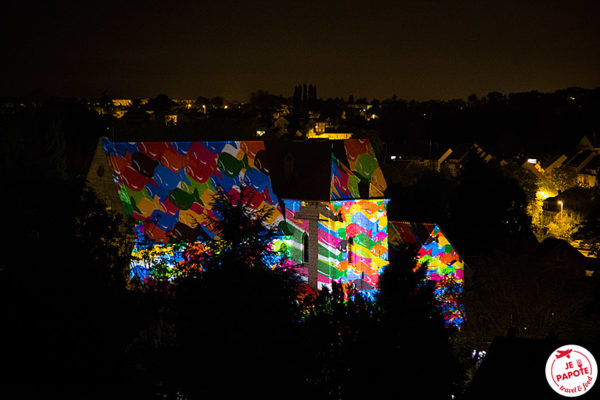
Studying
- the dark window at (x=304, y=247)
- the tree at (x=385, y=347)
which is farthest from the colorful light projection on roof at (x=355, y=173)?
the tree at (x=385, y=347)

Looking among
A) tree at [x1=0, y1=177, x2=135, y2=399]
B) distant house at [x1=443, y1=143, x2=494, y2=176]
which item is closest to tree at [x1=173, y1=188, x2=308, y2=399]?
tree at [x1=0, y1=177, x2=135, y2=399]

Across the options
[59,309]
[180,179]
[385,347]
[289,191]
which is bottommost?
[385,347]

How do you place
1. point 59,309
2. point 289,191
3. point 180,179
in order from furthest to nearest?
point 289,191, point 180,179, point 59,309

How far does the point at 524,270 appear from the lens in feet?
133

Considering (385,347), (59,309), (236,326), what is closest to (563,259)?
(385,347)

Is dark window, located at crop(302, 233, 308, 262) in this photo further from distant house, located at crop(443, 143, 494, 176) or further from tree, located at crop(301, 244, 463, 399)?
distant house, located at crop(443, 143, 494, 176)

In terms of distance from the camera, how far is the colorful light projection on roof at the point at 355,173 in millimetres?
37969

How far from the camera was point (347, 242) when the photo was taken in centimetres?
3825

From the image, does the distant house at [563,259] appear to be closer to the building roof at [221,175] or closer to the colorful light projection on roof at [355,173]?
the colorful light projection on roof at [355,173]

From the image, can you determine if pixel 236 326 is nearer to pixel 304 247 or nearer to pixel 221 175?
pixel 304 247

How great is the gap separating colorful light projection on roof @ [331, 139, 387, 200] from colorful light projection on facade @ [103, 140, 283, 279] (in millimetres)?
3440

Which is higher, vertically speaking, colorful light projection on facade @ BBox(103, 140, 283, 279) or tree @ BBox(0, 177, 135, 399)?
colorful light projection on facade @ BBox(103, 140, 283, 279)

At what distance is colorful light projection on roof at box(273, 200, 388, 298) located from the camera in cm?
3762

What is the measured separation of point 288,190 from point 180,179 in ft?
18.3
